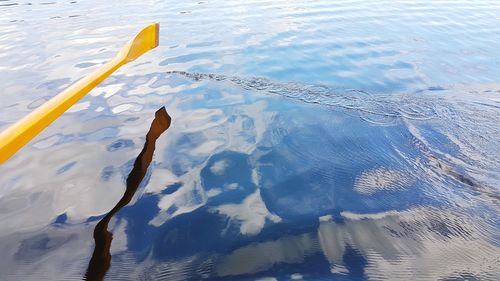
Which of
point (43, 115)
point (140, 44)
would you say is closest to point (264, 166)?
point (43, 115)

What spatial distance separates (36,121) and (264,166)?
177 centimetres

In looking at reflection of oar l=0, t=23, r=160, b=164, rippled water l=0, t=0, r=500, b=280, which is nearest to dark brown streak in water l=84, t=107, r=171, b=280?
rippled water l=0, t=0, r=500, b=280

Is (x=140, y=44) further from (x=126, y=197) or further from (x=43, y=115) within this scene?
(x=126, y=197)

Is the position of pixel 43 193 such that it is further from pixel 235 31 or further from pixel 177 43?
pixel 235 31

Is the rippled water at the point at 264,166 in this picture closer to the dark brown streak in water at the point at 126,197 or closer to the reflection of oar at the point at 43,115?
the dark brown streak in water at the point at 126,197

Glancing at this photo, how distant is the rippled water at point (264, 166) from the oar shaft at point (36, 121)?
1.89ft

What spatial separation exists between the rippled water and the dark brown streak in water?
1cm

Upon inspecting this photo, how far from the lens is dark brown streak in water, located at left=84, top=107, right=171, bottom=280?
228 centimetres

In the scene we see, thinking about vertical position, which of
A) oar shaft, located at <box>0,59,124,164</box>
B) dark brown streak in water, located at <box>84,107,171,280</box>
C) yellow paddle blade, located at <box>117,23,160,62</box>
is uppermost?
yellow paddle blade, located at <box>117,23,160,62</box>

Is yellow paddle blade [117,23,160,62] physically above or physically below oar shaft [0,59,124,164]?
above

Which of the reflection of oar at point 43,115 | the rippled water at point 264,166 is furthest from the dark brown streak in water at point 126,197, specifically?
the reflection of oar at point 43,115

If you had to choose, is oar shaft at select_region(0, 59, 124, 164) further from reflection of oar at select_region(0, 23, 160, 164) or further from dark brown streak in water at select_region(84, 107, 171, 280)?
dark brown streak in water at select_region(84, 107, 171, 280)

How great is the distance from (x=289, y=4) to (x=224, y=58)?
16.9ft

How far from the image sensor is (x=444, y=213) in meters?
2.62
